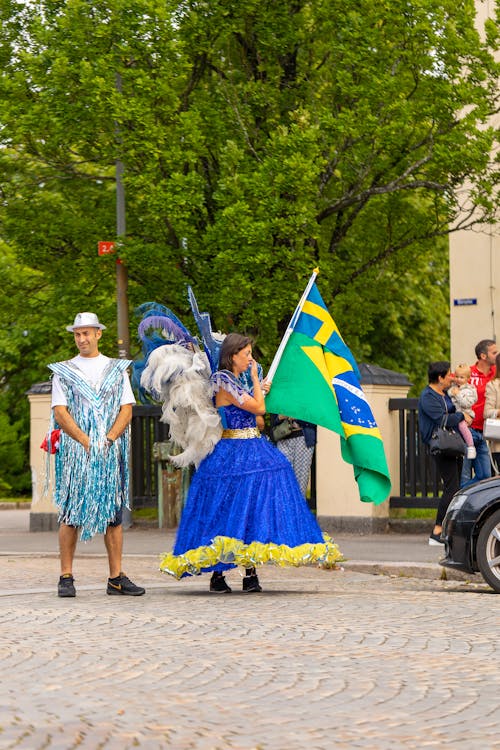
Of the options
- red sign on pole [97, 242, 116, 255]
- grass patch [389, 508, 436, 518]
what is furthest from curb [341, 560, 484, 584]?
red sign on pole [97, 242, 116, 255]

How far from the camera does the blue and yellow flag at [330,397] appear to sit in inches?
482

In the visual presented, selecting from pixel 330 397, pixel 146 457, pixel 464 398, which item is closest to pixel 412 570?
pixel 330 397

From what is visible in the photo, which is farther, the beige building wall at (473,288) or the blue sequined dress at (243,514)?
the beige building wall at (473,288)

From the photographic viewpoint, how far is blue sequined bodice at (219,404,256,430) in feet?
37.1

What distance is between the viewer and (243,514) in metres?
11.1

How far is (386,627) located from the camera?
361 inches

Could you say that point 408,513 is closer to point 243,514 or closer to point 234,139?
point 234,139

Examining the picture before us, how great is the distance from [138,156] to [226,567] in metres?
10.1

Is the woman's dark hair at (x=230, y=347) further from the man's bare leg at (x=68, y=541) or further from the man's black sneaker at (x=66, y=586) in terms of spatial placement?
the man's black sneaker at (x=66, y=586)

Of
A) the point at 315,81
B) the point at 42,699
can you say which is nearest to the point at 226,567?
the point at 42,699

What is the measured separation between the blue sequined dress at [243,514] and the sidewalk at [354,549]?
233 centimetres

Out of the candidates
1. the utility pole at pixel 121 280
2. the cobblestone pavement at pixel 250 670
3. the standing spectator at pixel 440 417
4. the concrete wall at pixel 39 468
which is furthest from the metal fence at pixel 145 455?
the cobblestone pavement at pixel 250 670

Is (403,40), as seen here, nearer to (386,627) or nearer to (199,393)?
(199,393)

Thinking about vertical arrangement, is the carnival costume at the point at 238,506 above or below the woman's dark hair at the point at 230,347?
below
